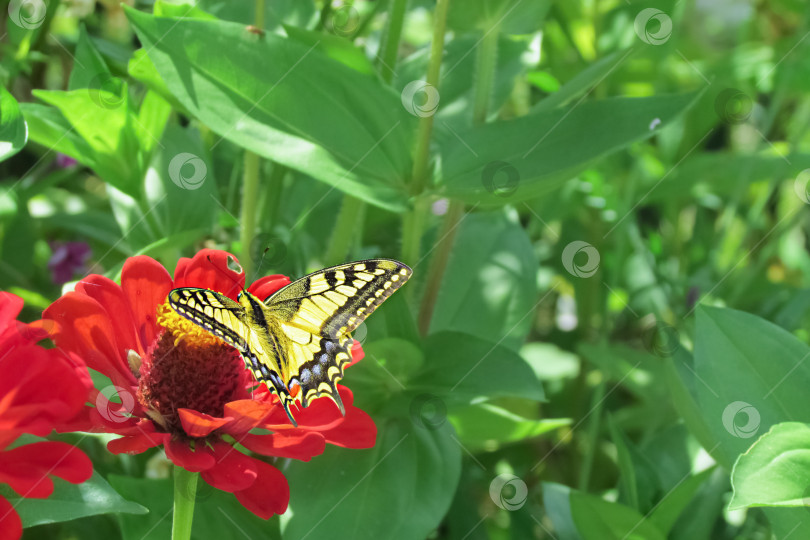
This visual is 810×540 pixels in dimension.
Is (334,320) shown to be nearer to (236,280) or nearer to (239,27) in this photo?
(236,280)

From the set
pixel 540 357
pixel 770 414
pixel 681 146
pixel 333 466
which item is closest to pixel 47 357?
pixel 333 466

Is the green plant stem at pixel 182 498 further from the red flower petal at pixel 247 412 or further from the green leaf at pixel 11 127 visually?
the green leaf at pixel 11 127

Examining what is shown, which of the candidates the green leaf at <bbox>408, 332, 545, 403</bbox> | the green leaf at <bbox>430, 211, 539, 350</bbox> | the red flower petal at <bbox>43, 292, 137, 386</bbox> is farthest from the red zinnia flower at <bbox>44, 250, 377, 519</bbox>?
the green leaf at <bbox>430, 211, 539, 350</bbox>

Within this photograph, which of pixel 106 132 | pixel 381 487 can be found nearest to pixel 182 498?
pixel 381 487

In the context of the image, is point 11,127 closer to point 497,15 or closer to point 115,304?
point 115,304

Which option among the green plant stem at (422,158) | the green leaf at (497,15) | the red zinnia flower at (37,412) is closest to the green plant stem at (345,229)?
the green plant stem at (422,158)

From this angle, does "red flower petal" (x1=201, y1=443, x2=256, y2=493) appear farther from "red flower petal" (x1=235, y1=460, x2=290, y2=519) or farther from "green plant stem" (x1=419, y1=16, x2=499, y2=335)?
"green plant stem" (x1=419, y1=16, x2=499, y2=335)
